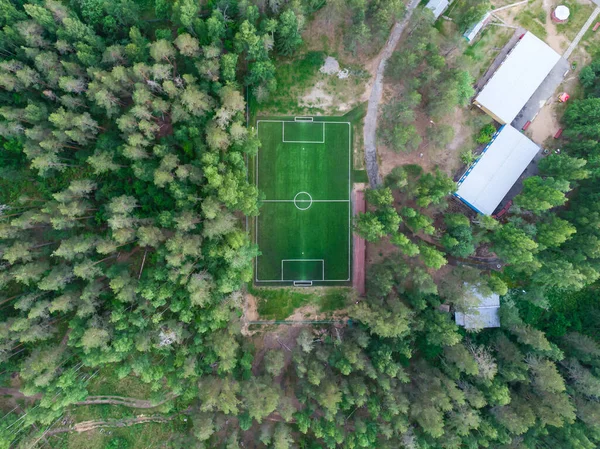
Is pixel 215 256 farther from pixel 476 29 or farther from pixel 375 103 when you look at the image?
pixel 476 29

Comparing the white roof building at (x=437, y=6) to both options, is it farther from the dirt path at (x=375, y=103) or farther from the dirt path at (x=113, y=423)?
the dirt path at (x=113, y=423)

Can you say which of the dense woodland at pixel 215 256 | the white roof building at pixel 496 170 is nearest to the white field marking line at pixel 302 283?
the dense woodland at pixel 215 256

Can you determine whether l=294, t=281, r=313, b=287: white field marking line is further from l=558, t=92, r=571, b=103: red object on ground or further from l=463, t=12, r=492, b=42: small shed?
l=558, t=92, r=571, b=103: red object on ground

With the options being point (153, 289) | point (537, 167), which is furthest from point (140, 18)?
point (537, 167)

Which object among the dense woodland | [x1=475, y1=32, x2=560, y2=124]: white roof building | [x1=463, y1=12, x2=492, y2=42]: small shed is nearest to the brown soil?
[x1=475, y1=32, x2=560, y2=124]: white roof building

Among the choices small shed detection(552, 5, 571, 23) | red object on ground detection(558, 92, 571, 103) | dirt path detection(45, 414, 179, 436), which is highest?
small shed detection(552, 5, 571, 23)
